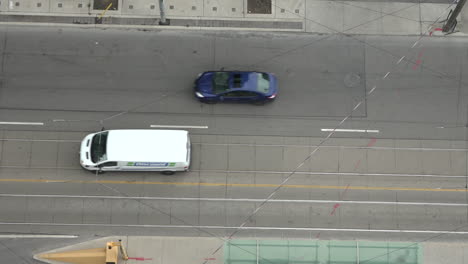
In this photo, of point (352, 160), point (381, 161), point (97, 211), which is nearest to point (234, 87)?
point (352, 160)

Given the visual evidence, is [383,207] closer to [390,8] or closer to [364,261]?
[364,261]

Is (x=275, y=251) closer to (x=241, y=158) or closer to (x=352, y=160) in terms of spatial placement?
(x=241, y=158)

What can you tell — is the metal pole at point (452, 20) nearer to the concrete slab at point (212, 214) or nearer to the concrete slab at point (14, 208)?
the concrete slab at point (212, 214)

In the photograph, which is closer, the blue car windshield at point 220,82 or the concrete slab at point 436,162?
the blue car windshield at point 220,82

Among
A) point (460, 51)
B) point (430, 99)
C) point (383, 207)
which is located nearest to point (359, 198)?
point (383, 207)

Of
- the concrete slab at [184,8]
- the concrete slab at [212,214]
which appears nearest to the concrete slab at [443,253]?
the concrete slab at [212,214]

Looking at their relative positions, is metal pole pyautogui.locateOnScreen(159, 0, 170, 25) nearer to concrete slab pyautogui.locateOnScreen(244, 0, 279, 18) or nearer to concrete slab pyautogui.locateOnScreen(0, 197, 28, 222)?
concrete slab pyautogui.locateOnScreen(244, 0, 279, 18)
